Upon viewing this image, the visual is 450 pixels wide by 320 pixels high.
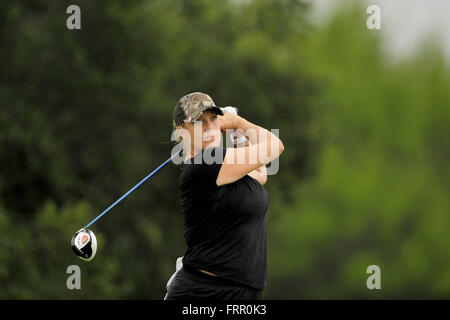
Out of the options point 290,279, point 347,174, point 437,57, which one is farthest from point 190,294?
point 437,57

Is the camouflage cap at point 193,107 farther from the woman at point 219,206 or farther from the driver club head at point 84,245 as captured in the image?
the driver club head at point 84,245

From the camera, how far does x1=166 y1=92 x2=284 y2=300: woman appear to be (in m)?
5.09

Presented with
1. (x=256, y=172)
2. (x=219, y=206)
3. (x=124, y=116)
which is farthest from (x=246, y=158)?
(x=124, y=116)

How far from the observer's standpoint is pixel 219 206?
202 inches

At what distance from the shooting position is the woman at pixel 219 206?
5086 millimetres

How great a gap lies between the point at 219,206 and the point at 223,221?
0.30 ft

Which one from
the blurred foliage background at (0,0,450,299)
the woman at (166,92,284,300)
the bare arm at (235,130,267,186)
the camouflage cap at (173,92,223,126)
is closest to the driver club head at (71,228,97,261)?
the woman at (166,92,284,300)

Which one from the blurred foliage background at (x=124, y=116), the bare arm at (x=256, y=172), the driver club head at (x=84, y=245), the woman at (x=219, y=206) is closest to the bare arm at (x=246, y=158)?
the woman at (x=219, y=206)

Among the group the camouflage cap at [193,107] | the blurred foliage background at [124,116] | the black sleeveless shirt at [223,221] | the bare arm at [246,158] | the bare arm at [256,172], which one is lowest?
the black sleeveless shirt at [223,221]

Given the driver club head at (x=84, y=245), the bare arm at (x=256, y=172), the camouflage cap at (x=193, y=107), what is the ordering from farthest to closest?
the driver club head at (x=84, y=245) < the bare arm at (x=256, y=172) < the camouflage cap at (x=193, y=107)

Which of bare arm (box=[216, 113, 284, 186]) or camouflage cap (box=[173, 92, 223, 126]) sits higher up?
camouflage cap (box=[173, 92, 223, 126])

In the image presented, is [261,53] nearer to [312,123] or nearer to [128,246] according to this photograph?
[312,123]

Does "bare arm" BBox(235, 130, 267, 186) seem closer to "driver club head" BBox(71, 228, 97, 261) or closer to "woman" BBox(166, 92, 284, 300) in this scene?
"woman" BBox(166, 92, 284, 300)

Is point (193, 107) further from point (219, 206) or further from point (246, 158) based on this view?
point (219, 206)
